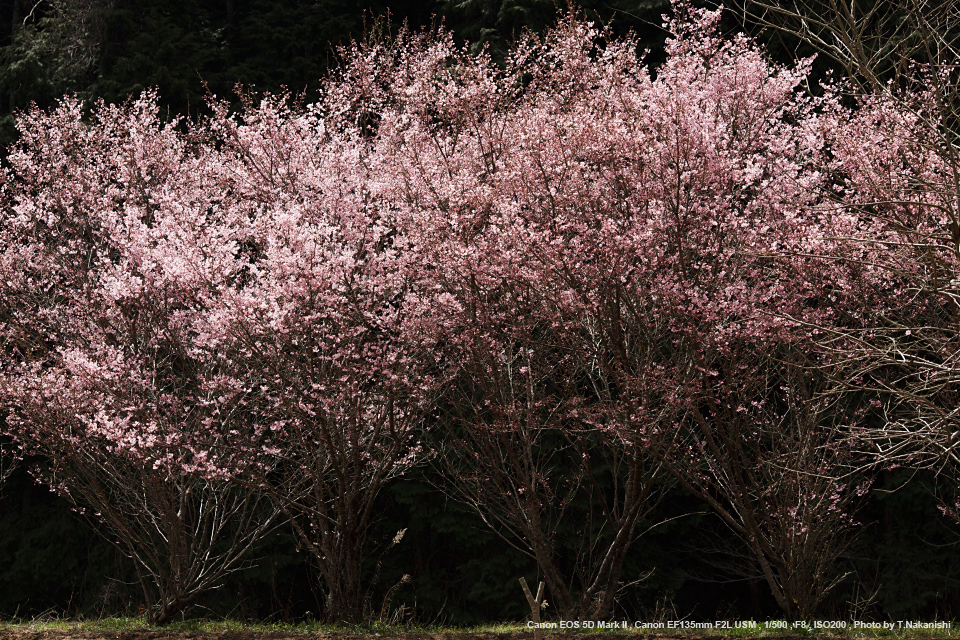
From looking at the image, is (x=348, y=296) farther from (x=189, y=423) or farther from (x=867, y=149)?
(x=867, y=149)

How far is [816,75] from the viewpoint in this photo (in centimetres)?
1295

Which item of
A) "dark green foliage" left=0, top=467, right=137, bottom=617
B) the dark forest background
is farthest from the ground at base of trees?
"dark green foliage" left=0, top=467, right=137, bottom=617

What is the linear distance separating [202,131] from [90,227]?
1.88 metres

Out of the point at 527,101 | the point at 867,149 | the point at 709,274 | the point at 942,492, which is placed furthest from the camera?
the point at 942,492

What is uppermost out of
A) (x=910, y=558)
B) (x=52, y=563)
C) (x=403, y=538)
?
(x=910, y=558)

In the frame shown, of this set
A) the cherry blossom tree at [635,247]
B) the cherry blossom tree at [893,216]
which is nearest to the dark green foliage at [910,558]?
the cherry blossom tree at [893,216]

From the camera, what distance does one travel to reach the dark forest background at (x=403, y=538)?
12.5 meters

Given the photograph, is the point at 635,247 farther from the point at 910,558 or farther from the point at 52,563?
the point at 52,563

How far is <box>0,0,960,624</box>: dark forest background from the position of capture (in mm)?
12508

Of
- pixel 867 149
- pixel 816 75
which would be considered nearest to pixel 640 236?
pixel 867 149

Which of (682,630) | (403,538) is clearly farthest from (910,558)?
(403,538)

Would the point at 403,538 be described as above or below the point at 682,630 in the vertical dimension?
below

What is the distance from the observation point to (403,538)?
45.5 ft

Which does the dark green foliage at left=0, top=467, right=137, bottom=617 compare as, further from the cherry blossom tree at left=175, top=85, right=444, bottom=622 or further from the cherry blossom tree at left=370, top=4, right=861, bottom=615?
the cherry blossom tree at left=370, top=4, right=861, bottom=615
